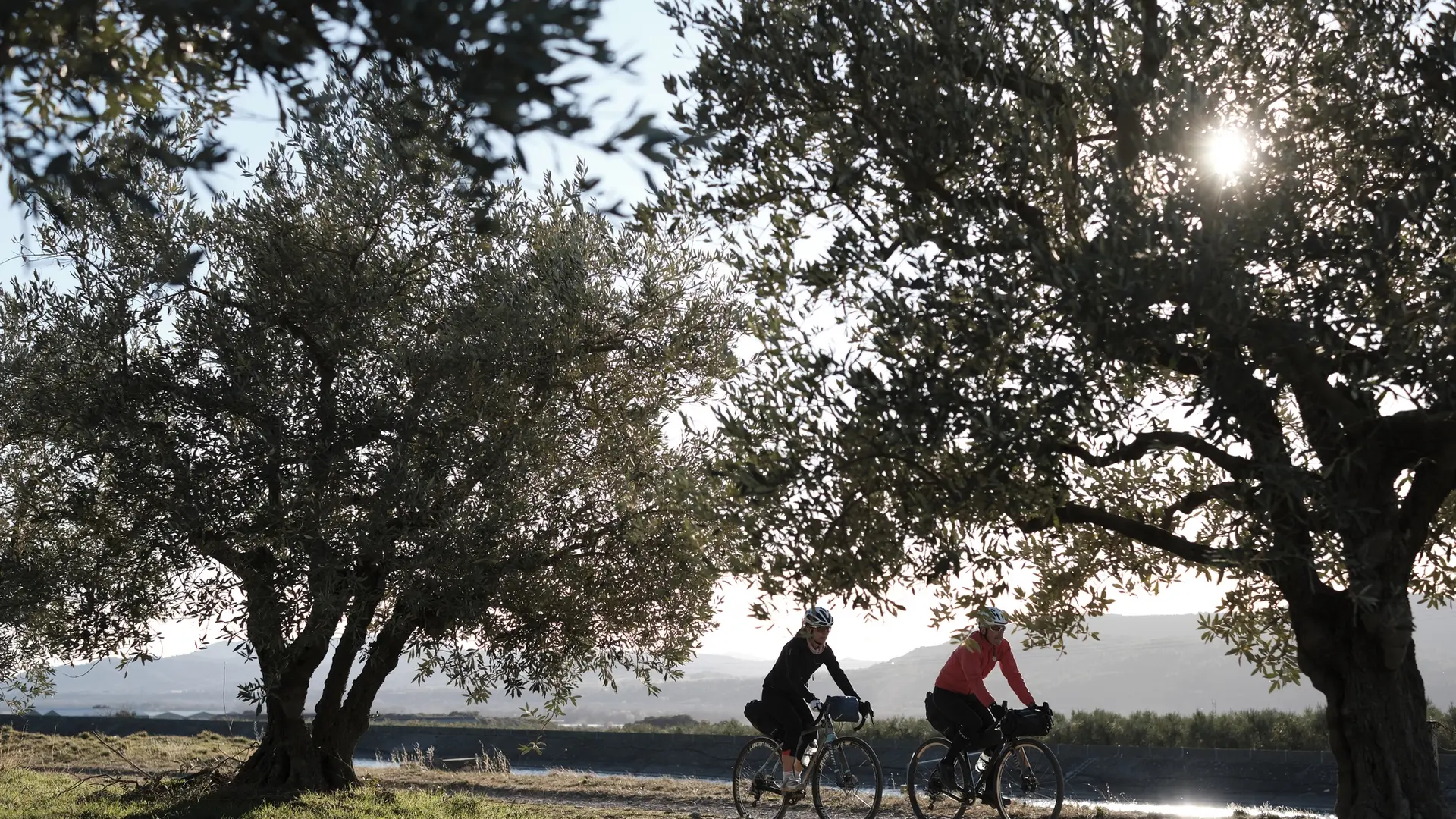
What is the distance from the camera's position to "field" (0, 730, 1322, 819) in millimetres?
12930

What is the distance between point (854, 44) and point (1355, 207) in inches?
157

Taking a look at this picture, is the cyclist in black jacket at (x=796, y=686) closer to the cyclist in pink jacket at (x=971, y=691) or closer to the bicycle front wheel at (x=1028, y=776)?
the cyclist in pink jacket at (x=971, y=691)

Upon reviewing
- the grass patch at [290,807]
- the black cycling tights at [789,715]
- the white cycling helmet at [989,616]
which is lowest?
the grass patch at [290,807]

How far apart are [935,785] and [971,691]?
43.1 inches

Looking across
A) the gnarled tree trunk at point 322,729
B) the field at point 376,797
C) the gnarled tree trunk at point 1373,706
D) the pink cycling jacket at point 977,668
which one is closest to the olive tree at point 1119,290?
the gnarled tree trunk at point 1373,706

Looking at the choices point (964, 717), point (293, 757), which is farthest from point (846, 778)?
point (293, 757)

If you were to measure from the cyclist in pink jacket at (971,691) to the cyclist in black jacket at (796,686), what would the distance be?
2.92 feet

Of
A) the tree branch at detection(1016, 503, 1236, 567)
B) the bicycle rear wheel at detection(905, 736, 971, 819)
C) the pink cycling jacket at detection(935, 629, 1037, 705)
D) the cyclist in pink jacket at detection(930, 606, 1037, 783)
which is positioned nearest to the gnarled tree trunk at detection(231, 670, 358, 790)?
the bicycle rear wheel at detection(905, 736, 971, 819)

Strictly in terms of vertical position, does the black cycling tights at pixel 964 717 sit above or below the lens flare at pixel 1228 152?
below

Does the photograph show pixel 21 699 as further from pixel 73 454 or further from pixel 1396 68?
pixel 1396 68

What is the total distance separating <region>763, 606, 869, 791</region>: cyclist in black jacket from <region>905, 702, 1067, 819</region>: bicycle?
1137 millimetres

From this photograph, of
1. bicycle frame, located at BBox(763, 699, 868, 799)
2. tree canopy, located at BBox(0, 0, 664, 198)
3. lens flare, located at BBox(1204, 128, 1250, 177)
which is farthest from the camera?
bicycle frame, located at BBox(763, 699, 868, 799)

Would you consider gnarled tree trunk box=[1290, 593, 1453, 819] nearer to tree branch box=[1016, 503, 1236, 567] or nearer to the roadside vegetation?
tree branch box=[1016, 503, 1236, 567]

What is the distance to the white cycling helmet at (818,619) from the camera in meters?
12.4
